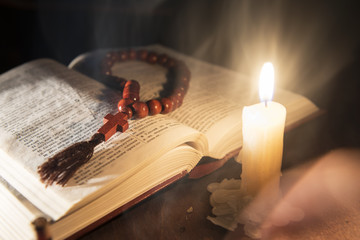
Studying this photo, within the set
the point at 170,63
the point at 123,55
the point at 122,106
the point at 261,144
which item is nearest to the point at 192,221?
the point at 261,144

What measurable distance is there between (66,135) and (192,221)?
327mm

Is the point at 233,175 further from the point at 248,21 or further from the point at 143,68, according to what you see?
the point at 248,21

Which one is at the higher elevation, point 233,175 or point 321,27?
point 321,27

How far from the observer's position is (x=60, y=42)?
1.70m

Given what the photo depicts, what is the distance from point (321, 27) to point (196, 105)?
0.48m

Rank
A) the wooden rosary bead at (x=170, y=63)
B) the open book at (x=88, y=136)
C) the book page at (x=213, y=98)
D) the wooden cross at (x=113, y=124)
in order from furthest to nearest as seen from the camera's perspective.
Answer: the wooden rosary bead at (x=170, y=63)
the book page at (x=213, y=98)
the wooden cross at (x=113, y=124)
the open book at (x=88, y=136)

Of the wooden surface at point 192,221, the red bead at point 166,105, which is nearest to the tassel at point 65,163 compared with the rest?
the wooden surface at point 192,221

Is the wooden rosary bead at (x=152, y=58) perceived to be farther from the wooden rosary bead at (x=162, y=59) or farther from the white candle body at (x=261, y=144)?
the white candle body at (x=261, y=144)

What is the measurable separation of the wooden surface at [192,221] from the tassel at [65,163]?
0.12m

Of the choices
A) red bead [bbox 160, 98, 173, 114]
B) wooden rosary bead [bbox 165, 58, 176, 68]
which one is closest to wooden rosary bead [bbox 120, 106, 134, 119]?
red bead [bbox 160, 98, 173, 114]

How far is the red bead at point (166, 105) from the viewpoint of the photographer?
88 cm

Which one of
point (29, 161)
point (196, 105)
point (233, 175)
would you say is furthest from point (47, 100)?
point (233, 175)

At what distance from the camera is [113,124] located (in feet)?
2.44

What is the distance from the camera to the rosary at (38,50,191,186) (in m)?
0.66
